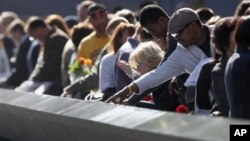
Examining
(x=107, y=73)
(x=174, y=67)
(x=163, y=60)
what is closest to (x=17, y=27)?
(x=107, y=73)

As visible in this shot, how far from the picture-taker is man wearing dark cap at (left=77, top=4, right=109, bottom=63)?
1572 centimetres

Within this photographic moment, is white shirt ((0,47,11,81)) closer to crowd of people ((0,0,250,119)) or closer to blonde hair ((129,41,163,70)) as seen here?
crowd of people ((0,0,250,119))

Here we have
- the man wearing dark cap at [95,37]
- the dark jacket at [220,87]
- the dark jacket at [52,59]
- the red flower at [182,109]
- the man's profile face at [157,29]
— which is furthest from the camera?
the dark jacket at [52,59]

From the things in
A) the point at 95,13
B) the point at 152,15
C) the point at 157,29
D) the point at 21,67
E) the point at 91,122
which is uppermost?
the point at 152,15

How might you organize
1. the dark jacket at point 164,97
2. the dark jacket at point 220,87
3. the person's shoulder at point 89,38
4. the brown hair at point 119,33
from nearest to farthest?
the dark jacket at point 220,87
the dark jacket at point 164,97
the brown hair at point 119,33
the person's shoulder at point 89,38

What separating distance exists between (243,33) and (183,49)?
2.00 m

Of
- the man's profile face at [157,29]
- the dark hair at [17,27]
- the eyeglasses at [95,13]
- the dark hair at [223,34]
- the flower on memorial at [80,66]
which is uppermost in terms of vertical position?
the dark hair at [223,34]

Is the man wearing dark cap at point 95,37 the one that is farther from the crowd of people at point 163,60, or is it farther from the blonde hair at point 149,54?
the blonde hair at point 149,54

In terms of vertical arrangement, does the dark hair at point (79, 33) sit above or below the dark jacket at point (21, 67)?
above

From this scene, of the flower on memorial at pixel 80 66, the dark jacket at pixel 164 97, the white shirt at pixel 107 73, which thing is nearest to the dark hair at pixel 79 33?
the flower on memorial at pixel 80 66

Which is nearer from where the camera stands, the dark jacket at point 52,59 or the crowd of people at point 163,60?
the crowd of people at point 163,60

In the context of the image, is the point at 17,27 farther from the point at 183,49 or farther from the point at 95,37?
the point at 183,49

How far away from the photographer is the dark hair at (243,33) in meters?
9.32

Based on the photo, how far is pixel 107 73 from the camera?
45.7ft
